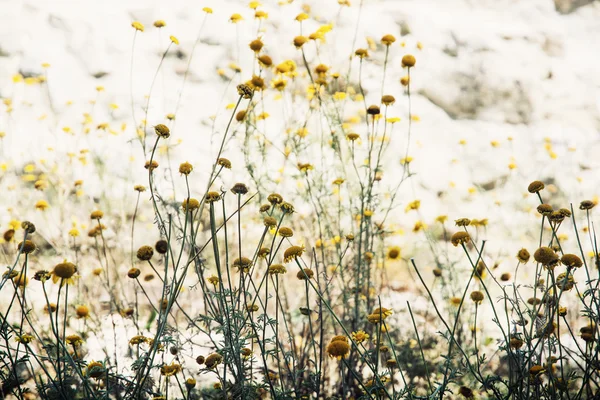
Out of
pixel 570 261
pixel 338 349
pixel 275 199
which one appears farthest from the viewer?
pixel 275 199

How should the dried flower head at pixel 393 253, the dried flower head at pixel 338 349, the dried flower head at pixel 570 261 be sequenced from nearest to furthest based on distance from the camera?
1. the dried flower head at pixel 338 349
2. the dried flower head at pixel 570 261
3. the dried flower head at pixel 393 253

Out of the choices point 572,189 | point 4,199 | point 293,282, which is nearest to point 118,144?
point 4,199

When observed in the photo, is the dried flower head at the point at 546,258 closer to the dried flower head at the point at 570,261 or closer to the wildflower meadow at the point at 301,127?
the dried flower head at the point at 570,261

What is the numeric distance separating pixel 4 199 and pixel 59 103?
4.44 ft

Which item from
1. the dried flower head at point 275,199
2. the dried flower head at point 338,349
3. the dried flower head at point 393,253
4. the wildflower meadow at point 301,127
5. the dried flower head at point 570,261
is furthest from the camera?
the wildflower meadow at point 301,127

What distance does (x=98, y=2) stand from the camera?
5.70m

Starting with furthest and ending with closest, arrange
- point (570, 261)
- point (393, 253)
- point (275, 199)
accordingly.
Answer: point (393, 253)
point (275, 199)
point (570, 261)

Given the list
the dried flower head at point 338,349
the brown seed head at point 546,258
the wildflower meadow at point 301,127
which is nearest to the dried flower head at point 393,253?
the wildflower meadow at point 301,127

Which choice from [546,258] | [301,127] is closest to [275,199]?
[546,258]

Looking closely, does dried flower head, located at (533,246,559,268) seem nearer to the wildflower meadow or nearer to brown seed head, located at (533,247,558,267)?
brown seed head, located at (533,247,558,267)

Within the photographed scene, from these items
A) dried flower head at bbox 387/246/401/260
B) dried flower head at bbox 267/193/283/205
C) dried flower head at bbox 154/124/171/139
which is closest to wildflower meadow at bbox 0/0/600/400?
dried flower head at bbox 387/246/401/260

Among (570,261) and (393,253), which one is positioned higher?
(393,253)

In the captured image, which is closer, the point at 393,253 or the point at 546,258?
the point at 546,258

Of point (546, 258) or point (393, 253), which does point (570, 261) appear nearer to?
point (546, 258)
